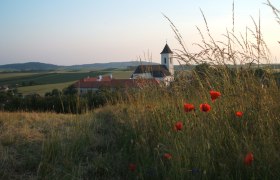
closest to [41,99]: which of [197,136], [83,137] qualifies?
[83,137]

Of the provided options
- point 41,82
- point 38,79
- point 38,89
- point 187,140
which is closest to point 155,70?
point 187,140

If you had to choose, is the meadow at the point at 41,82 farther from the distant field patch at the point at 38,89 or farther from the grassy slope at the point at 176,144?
the grassy slope at the point at 176,144

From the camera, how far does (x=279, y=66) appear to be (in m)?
3.86

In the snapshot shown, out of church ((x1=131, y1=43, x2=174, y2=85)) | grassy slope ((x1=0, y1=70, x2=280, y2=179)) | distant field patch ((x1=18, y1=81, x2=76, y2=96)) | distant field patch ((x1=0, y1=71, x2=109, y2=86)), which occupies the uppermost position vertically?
church ((x1=131, y1=43, x2=174, y2=85))

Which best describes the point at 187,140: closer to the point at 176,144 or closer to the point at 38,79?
the point at 176,144

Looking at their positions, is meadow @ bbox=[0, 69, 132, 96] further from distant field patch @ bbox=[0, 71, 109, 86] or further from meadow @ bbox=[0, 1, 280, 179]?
meadow @ bbox=[0, 1, 280, 179]

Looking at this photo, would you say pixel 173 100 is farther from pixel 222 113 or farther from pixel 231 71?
pixel 222 113

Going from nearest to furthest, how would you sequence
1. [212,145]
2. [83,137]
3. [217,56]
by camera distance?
1. [212,145]
2. [217,56]
3. [83,137]

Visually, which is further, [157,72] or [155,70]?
[155,70]

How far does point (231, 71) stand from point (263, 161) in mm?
1624

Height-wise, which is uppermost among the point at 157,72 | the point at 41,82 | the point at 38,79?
the point at 157,72

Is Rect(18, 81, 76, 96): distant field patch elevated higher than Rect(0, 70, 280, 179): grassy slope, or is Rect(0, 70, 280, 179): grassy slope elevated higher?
Rect(0, 70, 280, 179): grassy slope

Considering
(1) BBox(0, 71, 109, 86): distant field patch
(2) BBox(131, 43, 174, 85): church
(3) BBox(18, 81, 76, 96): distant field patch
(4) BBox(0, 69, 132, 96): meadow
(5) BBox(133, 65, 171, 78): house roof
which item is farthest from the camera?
(1) BBox(0, 71, 109, 86): distant field patch

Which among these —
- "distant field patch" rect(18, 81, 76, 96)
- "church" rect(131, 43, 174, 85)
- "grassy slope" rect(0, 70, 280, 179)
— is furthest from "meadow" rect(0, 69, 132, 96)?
"grassy slope" rect(0, 70, 280, 179)
